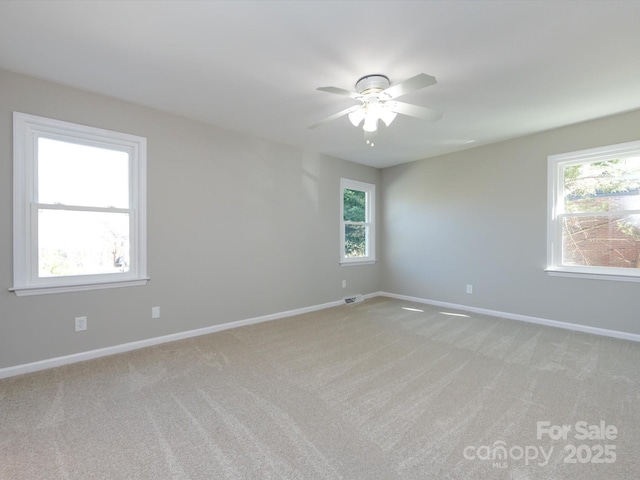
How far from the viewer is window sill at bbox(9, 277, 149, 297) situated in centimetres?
244

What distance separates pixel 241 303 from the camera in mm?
3777

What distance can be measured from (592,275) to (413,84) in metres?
A: 3.34

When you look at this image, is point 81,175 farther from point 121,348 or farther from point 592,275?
point 592,275

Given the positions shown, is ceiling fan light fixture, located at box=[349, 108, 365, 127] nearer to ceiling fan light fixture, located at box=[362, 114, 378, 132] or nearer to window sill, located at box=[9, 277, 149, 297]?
ceiling fan light fixture, located at box=[362, 114, 378, 132]

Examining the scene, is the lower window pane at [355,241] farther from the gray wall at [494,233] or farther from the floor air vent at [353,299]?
the floor air vent at [353,299]

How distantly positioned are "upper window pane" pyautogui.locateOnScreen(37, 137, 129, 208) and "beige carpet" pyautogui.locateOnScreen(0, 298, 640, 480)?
1556 millimetres

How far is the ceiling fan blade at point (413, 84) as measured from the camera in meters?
1.83

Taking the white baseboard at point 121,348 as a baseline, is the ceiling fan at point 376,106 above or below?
above

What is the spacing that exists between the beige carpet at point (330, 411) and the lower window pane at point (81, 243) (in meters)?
0.90

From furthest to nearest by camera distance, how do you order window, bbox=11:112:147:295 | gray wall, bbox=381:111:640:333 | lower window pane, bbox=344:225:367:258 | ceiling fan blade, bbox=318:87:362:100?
1. lower window pane, bbox=344:225:367:258
2. gray wall, bbox=381:111:640:333
3. window, bbox=11:112:147:295
4. ceiling fan blade, bbox=318:87:362:100

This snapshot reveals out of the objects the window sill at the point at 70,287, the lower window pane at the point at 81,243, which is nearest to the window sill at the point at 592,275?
the window sill at the point at 70,287

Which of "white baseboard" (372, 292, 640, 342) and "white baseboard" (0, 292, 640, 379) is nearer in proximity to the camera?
"white baseboard" (0, 292, 640, 379)

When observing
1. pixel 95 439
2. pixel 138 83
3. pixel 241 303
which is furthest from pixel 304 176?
pixel 95 439

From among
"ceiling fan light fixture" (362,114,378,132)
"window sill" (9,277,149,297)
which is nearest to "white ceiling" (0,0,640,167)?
"ceiling fan light fixture" (362,114,378,132)
